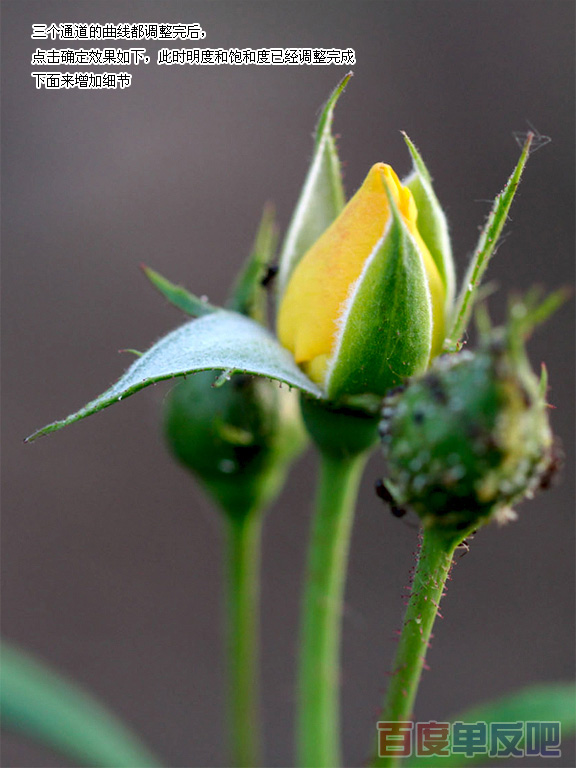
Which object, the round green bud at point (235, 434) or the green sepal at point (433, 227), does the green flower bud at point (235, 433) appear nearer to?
the round green bud at point (235, 434)

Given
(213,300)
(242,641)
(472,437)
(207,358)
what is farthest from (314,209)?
(213,300)

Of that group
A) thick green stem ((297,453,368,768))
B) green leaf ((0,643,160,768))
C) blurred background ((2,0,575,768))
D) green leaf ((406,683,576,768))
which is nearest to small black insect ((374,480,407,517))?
thick green stem ((297,453,368,768))

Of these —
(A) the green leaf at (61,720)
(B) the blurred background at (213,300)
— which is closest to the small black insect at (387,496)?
(A) the green leaf at (61,720)

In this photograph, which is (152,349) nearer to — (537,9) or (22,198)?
(22,198)

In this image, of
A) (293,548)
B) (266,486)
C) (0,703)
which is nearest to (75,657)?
(293,548)

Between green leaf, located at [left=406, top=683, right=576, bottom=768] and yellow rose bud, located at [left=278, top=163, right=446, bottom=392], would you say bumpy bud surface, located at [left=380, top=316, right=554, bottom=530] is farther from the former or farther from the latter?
green leaf, located at [left=406, top=683, right=576, bottom=768]
